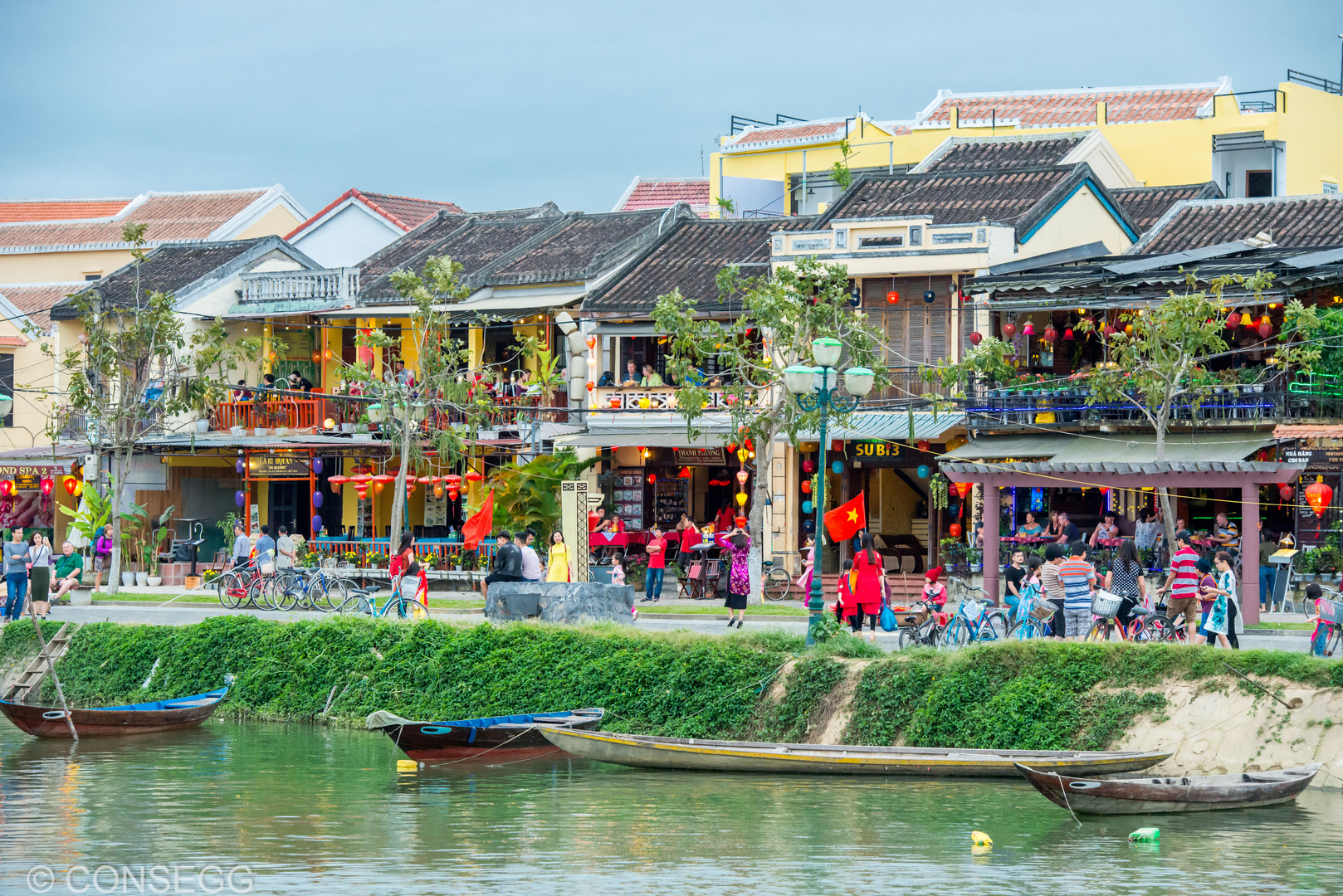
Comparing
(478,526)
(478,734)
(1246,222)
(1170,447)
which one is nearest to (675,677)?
(478,734)

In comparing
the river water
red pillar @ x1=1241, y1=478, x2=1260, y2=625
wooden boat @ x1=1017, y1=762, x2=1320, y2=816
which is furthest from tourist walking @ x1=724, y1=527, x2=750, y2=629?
wooden boat @ x1=1017, y1=762, x2=1320, y2=816

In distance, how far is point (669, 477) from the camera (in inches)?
1464

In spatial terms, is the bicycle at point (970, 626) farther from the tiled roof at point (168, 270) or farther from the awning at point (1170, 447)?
the tiled roof at point (168, 270)

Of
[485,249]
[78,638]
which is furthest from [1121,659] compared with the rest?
[485,249]

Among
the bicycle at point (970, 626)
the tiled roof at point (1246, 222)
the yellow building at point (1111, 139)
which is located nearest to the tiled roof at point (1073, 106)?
the yellow building at point (1111, 139)

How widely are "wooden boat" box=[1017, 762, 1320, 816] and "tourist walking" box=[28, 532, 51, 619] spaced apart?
18.3 meters

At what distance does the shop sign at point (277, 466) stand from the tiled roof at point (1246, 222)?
1866 cm

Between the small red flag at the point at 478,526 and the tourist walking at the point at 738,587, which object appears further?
the small red flag at the point at 478,526

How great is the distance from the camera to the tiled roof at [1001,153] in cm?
3922

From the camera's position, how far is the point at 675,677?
69.3ft

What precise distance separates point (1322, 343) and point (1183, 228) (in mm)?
6932

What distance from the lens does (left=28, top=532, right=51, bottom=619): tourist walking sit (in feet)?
94.2

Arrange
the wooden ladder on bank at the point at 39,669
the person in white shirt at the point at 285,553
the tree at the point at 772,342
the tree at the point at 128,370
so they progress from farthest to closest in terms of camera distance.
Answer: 1. the tree at the point at 128,370
2. the person in white shirt at the point at 285,553
3. the tree at the point at 772,342
4. the wooden ladder on bank at the point at 39,669

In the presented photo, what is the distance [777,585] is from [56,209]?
1399 inches
